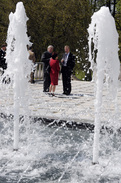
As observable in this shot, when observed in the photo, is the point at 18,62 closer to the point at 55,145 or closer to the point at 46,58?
the point at 55,145

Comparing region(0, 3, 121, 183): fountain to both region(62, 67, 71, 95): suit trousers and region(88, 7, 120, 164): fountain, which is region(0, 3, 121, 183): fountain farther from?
region(62, 67, 71, 95): suit trousers

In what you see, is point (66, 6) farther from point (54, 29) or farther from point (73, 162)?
point (73, 162)

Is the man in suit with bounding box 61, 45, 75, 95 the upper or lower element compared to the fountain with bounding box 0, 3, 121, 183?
upper

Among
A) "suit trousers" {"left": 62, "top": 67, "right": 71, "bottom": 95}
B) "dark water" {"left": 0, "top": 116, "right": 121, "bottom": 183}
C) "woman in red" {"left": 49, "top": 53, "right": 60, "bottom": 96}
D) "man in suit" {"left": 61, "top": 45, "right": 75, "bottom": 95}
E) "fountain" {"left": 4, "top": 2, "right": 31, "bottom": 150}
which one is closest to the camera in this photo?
"dark water" {"left": 0, "top": 116, "right": 121, "bottom": 183}

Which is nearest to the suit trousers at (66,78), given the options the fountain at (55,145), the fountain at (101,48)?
the fountain at (55,145)

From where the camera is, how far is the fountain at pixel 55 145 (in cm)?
460

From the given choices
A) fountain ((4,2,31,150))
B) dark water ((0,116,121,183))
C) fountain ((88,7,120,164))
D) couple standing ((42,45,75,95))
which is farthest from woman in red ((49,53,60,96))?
fountain ((88,7,120,164))

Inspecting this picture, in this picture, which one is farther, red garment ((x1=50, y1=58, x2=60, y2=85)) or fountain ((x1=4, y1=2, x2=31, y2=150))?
red garment ((x1=50, y1=58, x2=60, y2=85))

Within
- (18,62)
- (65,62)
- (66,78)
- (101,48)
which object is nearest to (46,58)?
(65,62)

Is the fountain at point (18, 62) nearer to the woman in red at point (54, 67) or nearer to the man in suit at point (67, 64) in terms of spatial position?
the woman in red at point (54, 67)

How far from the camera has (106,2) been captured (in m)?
33.8

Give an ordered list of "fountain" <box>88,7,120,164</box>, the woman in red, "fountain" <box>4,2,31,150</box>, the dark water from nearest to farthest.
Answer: the dark water → "fountain" <box>88,7,120,164</box> → "fountain" <box>4,2,31,150</box> → the woman in red

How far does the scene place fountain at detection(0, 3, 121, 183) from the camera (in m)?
4.60

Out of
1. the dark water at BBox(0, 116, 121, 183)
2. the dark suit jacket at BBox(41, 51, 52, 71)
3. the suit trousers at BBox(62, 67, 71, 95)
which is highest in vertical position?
the dark suit jacket at BBox(41, 51, 52, 71)
